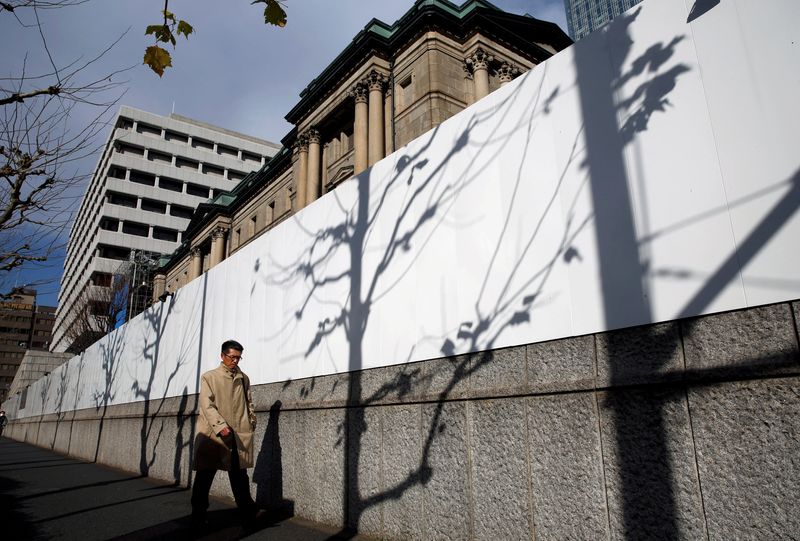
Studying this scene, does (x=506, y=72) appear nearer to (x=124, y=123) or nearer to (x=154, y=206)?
(x=154, y=206)

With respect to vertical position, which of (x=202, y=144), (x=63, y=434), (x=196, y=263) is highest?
(x=202, y=144)

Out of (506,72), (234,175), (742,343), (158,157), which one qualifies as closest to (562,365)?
(742,343)

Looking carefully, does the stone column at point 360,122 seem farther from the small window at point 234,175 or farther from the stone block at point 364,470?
the small window at point 234,175

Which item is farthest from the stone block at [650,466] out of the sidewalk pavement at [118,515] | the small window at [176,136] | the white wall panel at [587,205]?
the small window at [176,136]

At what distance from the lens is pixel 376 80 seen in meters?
30.4

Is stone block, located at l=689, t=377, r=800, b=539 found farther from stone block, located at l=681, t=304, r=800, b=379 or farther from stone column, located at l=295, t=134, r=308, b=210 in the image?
stone column, located at l=295, t=134, r=308, b=210

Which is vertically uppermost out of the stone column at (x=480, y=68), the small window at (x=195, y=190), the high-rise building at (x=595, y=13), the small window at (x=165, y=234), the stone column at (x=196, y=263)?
the high-rise building at (x=595, y=13)

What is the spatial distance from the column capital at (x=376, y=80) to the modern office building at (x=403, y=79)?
55 millimetres

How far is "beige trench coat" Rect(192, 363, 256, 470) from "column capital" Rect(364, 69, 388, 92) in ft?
86.4

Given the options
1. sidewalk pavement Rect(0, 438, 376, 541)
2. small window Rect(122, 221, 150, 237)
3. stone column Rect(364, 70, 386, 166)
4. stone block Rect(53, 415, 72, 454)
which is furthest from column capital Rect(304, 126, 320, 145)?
small window Rect(122, 221, 150, 237)

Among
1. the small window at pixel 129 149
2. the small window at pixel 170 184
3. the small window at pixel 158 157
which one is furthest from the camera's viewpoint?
the small window at pixel 158 157

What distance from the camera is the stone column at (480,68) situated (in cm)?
2850

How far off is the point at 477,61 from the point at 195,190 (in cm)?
6541

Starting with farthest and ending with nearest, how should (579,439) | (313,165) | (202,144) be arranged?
(202,144), (313,165), (579,439)
